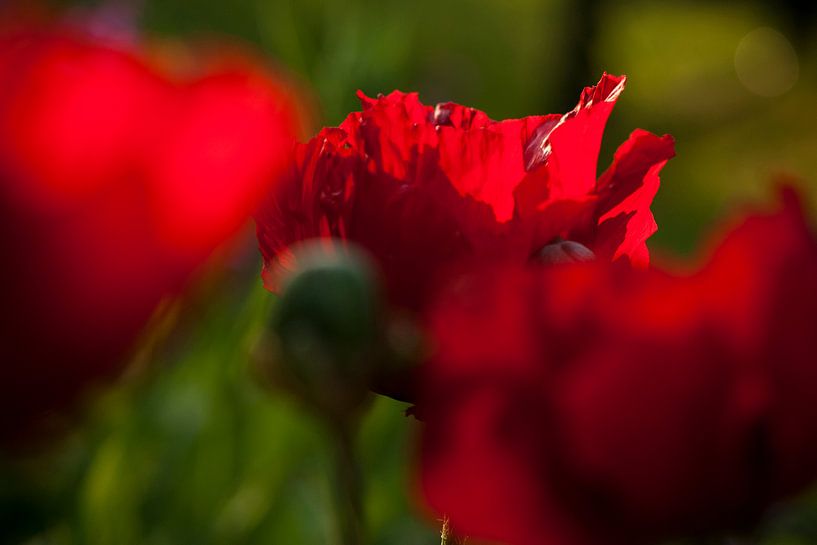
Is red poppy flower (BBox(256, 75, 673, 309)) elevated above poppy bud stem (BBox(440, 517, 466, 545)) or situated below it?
above

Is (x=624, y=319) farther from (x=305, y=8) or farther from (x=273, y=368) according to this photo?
(x=305, y=8)

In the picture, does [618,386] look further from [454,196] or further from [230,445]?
[230,445]

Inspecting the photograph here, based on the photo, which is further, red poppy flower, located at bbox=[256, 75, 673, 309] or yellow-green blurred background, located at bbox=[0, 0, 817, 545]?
yellow-green blurred background, located at bbox=[0, 0, 817, 545]

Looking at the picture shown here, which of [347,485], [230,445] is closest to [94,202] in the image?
[347,485]

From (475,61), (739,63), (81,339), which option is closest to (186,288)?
(81,339)

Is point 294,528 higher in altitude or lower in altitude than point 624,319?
lower
